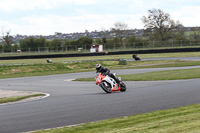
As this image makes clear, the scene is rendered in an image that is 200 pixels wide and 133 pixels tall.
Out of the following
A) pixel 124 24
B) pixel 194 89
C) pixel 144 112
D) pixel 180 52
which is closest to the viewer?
pixel 144 112

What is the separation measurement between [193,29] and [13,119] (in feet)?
323

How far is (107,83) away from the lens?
16.0m

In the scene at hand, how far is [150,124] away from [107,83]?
7635 millimetres

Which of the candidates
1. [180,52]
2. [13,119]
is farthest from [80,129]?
[180,52]

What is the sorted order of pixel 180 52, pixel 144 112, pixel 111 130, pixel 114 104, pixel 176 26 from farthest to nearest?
pixel 176 26 → pixel 180 52 → pixel 114 104 → pixel 144 112 → pixel 111 130

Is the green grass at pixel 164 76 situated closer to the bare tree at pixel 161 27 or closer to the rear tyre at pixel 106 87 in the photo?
the rear tyre at pixel 106 87

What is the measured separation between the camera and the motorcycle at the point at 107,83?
15.7 metres

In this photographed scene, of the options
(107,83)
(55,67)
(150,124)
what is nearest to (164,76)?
(107,83)

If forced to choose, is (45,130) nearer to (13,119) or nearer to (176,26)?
(13,119)

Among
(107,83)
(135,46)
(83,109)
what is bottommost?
(83,109)

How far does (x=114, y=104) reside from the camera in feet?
40.7

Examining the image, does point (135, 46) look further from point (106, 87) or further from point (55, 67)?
point (106, 87)

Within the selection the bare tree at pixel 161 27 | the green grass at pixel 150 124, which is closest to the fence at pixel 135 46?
the bare tree at pixel 161 27

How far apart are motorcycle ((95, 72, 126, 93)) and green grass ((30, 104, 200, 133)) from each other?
5545 mm
